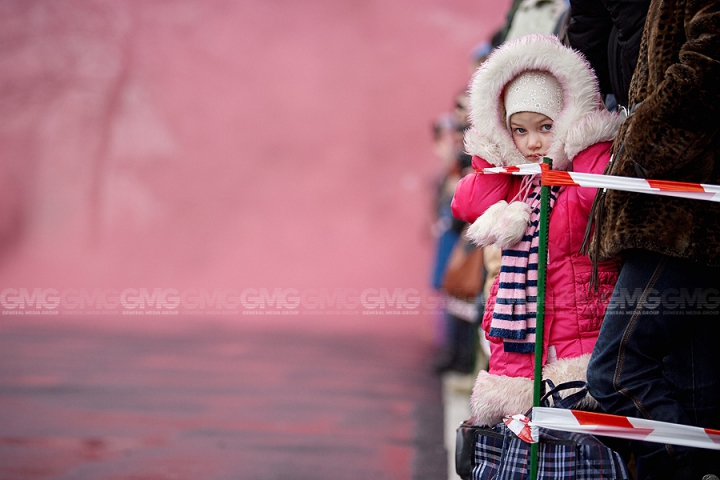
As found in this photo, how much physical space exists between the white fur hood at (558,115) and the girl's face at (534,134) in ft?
0.10

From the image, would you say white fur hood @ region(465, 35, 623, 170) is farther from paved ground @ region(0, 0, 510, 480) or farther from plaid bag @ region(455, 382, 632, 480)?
paved ground @ region(0, 0, 510, 480)

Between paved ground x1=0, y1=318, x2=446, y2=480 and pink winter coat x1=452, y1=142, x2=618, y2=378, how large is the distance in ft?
4.76

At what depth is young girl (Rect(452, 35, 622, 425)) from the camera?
2.54 m

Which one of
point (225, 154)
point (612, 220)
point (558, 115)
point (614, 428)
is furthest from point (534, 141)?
point (225, 154)

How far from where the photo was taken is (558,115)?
2.63 meters

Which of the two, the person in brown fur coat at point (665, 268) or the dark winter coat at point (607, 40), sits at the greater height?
the dark winter coat at point (607, 40)

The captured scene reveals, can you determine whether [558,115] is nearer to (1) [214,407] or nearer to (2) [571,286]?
(2) [571,286]

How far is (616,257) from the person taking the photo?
238 cm

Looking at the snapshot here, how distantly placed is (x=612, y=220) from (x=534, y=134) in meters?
0.47

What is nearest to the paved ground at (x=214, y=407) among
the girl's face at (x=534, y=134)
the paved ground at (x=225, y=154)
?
the paved ground at (x=225, y=154)

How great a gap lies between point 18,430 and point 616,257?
3.34m

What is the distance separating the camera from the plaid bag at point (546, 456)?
233 centimetres

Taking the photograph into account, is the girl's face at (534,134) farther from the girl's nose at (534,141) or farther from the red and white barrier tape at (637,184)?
the red and white barrier tape at (637,184)

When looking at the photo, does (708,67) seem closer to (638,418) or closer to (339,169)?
(638,418)
